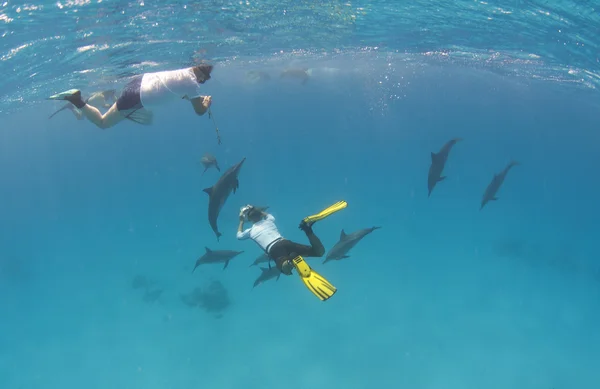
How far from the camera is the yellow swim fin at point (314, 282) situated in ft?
19.4

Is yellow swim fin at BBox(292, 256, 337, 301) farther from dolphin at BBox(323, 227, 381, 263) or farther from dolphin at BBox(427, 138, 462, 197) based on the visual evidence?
dolphin at BBox(427, 138, 462, 197)

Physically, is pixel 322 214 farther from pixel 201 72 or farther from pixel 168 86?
pixel 168 86

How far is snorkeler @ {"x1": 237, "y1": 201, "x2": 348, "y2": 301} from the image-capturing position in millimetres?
6055

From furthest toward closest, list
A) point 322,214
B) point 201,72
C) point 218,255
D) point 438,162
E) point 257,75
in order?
point 257,75 → point 218,255 → point 438,162 → point 201,72 → point 322,214

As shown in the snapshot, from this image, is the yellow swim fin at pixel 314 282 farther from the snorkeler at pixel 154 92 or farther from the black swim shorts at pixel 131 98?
the black swim shorts at pixel 131 98

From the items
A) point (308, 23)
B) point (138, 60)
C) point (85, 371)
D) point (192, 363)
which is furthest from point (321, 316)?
point (138, 60)

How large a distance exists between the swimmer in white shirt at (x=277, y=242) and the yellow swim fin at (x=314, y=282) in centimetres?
27

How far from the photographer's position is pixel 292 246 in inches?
261

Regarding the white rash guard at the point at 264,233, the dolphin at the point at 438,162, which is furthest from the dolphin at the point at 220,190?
the dolphin at the point at 438,162

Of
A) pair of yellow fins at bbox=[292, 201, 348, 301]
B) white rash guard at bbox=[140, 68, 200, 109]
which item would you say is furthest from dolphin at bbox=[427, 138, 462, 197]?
white rash guard at bbox=[140, 68, 200, 109]

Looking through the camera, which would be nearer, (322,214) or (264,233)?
(322,214)

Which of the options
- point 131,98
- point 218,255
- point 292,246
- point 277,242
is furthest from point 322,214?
point 218,255

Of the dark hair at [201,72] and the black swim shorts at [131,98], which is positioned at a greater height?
the dark hair at [201,72]

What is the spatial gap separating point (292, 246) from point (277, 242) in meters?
0.29
